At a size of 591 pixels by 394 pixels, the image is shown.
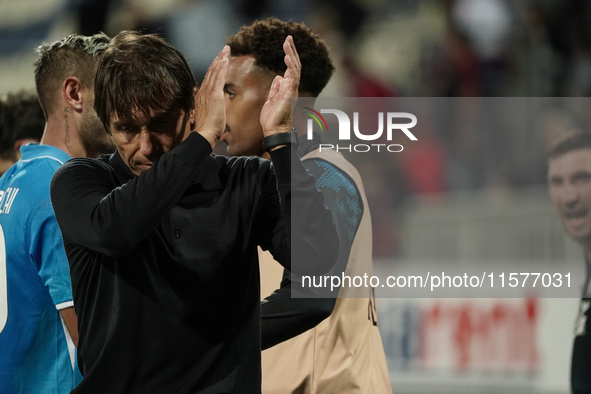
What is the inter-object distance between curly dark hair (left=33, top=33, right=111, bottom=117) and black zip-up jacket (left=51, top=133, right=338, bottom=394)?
0.91 meters

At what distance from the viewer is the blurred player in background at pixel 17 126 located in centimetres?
332

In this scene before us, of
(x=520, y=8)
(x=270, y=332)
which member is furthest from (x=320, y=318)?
(x=520, y=8)

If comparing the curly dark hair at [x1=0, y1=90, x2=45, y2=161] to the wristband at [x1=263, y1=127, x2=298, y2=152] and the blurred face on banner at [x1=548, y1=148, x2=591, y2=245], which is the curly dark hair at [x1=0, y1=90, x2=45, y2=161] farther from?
the blurred face on banner at [x1=548, y1=148, x2=591, y2=245]

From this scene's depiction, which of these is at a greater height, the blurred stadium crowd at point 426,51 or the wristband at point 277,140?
the blurred stadium crowd at point 426,51

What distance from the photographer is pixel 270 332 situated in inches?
74.8

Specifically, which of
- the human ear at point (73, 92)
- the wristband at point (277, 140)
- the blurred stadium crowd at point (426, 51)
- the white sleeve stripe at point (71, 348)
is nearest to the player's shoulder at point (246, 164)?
the wristband at point (277, 140)

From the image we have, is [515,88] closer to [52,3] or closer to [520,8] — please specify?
[520,8]

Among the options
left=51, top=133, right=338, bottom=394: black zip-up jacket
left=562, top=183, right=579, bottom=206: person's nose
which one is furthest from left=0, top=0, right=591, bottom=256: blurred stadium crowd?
left=51, top=133, right=338, bottom=394: black zip-up jacket

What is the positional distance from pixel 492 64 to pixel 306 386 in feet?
19.1

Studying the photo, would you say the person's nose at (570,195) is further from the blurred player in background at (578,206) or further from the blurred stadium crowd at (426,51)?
the blurred stadium crowd at (426,51)

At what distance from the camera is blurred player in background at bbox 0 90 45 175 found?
3.32m

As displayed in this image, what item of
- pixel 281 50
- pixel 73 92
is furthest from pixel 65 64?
pixel 281 50

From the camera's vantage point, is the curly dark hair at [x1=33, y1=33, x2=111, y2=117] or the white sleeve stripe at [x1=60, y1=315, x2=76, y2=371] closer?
the white sleeve stripe at [x1=60, y1=315, x2=76, y2=371]

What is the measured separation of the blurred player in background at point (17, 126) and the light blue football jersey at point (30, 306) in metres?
1.40
